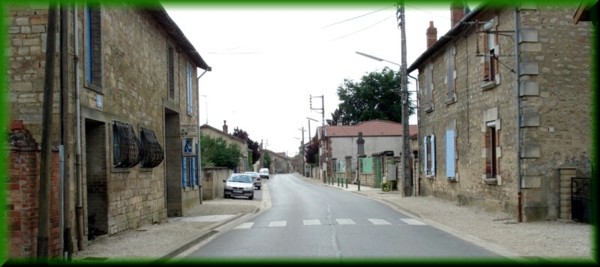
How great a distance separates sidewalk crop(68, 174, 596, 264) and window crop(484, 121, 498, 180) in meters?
1.27

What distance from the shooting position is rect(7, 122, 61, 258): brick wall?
8.70 metres

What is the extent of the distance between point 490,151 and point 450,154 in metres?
4.38

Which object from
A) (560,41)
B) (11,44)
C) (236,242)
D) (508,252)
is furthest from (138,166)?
(560,41)

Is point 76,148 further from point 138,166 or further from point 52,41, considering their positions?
point 138,166

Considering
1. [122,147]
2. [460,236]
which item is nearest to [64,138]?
[122,147]

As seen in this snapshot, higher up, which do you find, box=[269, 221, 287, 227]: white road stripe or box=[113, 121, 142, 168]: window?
box=[113, 121, 142, 168]: window

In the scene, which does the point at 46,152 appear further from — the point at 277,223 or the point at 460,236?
the point at 277,223

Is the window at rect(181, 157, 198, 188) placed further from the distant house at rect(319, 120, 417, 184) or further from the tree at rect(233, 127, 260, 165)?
the tree at rect(233, 127, 260, 165)

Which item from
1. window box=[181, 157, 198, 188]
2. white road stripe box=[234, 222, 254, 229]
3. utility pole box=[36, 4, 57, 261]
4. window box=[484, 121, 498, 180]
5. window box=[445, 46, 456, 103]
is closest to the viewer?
utility pole box=[36, 4, 57, 261]

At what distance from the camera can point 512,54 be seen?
16.2 meters

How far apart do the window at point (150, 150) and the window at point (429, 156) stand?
13206 millimetres

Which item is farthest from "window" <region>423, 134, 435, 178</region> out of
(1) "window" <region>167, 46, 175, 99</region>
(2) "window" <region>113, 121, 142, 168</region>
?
(2) "window" <region>113, 121, 142, 168</region>

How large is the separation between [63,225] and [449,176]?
16.2m

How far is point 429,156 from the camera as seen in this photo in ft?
90.7
